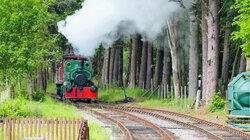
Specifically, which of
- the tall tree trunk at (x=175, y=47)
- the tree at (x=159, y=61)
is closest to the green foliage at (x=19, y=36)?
the tall tree trunk at (x=175, y=47)

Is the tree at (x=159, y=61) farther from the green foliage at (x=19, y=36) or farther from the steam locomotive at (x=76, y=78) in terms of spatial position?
the green foliage at (x=19, y=36)

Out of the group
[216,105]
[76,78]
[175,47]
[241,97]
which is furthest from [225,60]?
[241,97]

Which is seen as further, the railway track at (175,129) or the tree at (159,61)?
the tree at (159,61)

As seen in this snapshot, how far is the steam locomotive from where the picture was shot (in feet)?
84.5

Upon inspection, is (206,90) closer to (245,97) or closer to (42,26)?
(245,97)

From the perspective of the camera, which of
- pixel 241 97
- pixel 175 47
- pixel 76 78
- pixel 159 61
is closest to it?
pixel 241 97

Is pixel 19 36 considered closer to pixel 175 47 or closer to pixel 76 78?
pixel 76 78

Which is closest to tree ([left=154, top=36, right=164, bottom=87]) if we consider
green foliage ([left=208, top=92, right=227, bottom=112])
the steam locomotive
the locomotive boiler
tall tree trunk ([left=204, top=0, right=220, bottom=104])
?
the steam locomotive

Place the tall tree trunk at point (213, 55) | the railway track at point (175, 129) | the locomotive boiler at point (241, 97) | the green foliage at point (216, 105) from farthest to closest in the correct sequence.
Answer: the tall tree trunk at point (213, 55) → the green foliage at point (216, 105) → the locomotive boiler at point (241, 97) → the railway track at point (175, 129)

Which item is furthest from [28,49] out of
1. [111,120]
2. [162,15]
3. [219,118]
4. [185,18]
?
[185,18]

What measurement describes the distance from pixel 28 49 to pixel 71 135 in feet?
26.8

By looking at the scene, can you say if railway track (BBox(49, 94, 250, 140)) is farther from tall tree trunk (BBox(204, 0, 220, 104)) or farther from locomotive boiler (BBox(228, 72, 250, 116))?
tall tree trunk (BBox(204, 0, 220, 104))

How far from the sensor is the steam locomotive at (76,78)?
2575cm

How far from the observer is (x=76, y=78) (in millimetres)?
26172
